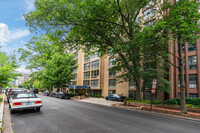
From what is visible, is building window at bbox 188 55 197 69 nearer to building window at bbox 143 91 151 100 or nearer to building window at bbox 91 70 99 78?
building window at bbox 143 91 151 100

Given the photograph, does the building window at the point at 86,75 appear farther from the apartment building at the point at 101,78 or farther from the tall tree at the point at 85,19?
the tall tree at the point at 85,19

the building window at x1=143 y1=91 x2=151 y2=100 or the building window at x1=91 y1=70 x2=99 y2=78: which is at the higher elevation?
the building window at x1=91 y1=70 x2=99 y2=78

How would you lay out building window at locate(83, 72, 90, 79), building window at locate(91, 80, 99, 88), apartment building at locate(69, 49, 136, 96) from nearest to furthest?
apartment building at locate(69, 49, 136, 96) < building window at locate(91, 80, 99, 88) < building window at locate(83, 72, 90, 79)

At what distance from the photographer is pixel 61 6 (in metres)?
13.8

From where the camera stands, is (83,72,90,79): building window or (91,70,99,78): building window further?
(83,72,90,79): building window

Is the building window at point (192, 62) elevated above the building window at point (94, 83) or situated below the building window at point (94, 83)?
above

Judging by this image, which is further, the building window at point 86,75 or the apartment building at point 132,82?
the building window at point 86,75

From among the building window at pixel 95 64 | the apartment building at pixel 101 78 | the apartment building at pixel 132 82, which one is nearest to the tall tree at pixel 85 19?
the apartment building at pixel 132 82

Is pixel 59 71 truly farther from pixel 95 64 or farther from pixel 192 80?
pixel 192 80

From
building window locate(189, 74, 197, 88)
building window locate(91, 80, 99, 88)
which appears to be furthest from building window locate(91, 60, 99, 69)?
building window locate(189, 74, 197, 88)

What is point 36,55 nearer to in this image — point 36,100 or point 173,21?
point 36,100

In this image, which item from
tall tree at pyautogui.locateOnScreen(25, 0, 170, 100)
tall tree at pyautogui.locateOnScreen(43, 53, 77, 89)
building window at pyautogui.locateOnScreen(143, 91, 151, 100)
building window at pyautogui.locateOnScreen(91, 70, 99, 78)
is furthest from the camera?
building window at pyautogui.locateOnScreen(91, 70, 99, 78)

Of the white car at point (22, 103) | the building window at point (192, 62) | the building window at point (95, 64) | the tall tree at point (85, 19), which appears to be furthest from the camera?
the building window at point (95, 64)

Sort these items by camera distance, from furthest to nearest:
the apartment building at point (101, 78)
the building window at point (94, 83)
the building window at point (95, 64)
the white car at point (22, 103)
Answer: the building window at point (95, 64)
the building window at point (94, 83)
the apartment building at point (101, 78)
the white car at point (22, 103)
